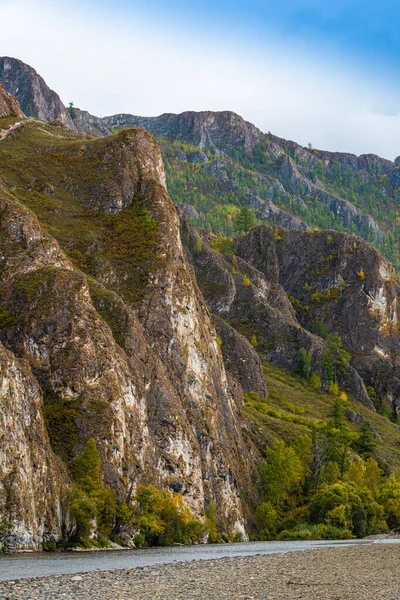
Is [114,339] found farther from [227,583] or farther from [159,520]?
[227,583]

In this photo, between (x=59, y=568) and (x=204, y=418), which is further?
(x=204, y=418)

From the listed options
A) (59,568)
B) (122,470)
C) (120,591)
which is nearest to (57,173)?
(122,470)

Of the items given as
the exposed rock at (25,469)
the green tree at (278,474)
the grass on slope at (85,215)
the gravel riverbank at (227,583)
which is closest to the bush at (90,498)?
the exposed rock at (25,469)

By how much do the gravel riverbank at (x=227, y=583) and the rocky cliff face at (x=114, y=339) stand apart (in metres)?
29.6

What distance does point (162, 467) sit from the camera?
126 meters

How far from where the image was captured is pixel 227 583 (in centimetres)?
4634

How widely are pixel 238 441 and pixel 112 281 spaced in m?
50.3

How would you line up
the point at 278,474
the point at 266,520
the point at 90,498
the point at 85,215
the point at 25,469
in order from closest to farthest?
the point at 25,469 < the point at 90,498 < the point at 266,520 < the point at 278,474 < the point at 85,215

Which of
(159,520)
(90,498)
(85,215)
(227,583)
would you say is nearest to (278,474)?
(159,520)

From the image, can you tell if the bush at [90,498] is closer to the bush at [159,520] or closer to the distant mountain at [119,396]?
the distant mountain at [119,396]

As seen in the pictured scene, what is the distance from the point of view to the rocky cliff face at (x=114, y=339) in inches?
4267

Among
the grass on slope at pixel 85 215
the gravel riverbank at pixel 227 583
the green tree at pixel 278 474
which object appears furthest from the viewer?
the green tree at pixel 278 474

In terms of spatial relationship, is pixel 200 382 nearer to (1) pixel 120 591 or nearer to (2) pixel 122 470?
(2) pixel 122 470

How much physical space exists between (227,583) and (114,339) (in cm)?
8432
